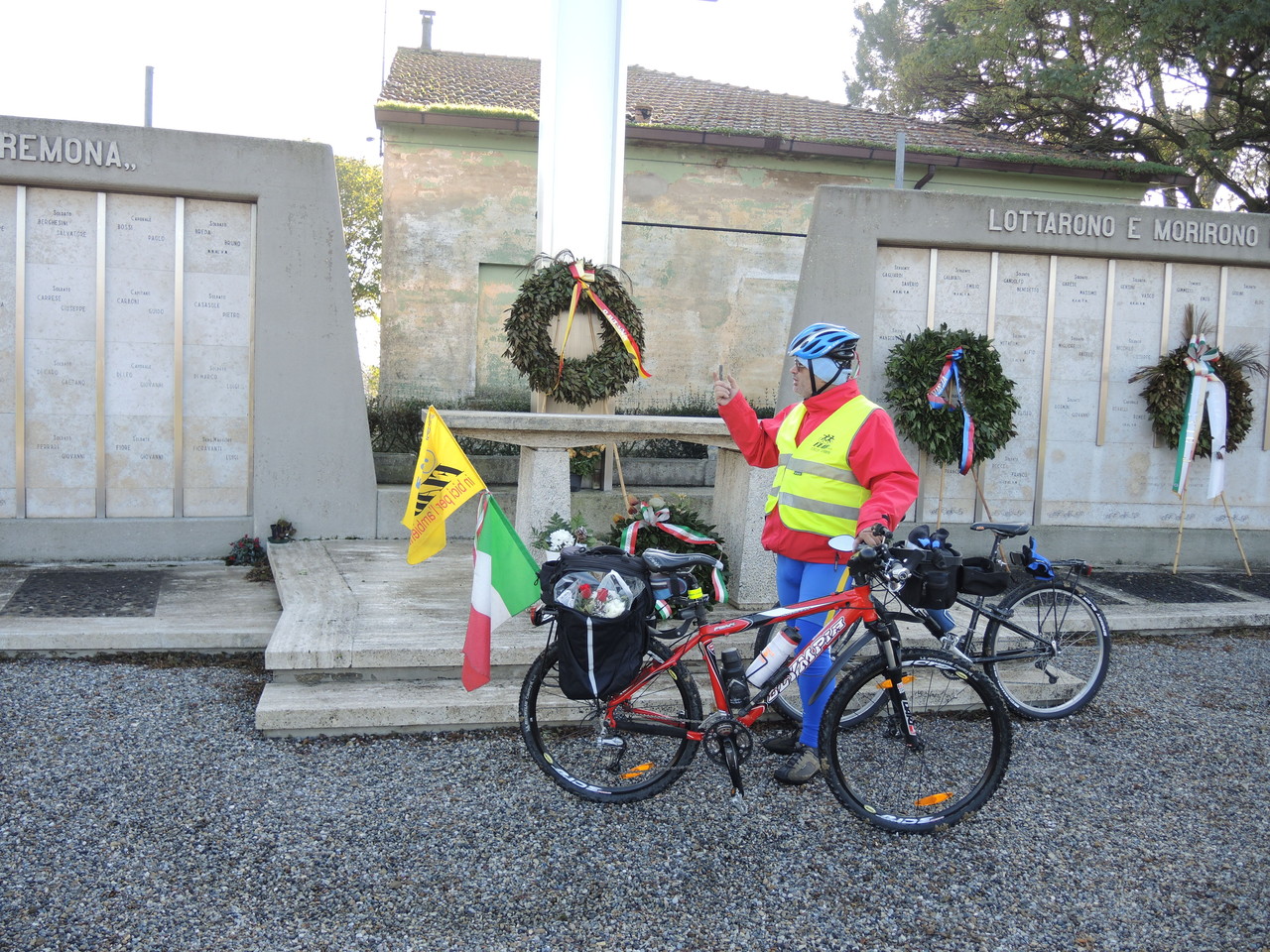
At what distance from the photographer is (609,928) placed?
128 inches

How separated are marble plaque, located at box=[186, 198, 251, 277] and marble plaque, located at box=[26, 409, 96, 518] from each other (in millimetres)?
1506

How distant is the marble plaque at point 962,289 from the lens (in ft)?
30.1

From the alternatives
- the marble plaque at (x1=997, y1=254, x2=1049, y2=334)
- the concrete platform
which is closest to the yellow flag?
the concrete platform

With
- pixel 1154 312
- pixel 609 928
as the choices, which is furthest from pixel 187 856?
pixel 1154 312

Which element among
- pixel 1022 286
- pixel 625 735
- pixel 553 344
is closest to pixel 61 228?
pixel 553 344

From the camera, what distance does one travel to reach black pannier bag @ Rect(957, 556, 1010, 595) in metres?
4.25

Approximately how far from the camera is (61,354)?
788 centimetres

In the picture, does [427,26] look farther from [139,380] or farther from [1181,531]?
[1181,531]

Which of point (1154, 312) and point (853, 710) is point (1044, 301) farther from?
point (853, 710)

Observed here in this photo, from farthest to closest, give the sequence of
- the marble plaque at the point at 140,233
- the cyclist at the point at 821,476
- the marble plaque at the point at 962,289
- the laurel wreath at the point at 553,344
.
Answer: the marble plaque at the point at 962,289 → the laurel wreath at the point at 553,344 → the marble plaque at the point at 140,233 → the cyclist at the point at 821,476

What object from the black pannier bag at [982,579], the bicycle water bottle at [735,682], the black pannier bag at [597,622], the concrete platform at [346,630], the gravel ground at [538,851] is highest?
the black pannier bag at [982,579]

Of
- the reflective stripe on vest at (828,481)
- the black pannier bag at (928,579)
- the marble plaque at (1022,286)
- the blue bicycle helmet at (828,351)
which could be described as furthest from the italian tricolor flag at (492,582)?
the marble plaque at (1022,286)

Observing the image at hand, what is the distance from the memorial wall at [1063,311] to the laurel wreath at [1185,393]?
12 centimetres

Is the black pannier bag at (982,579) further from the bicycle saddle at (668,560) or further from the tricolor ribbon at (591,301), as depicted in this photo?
the tricolor ribbon at (591,301)
